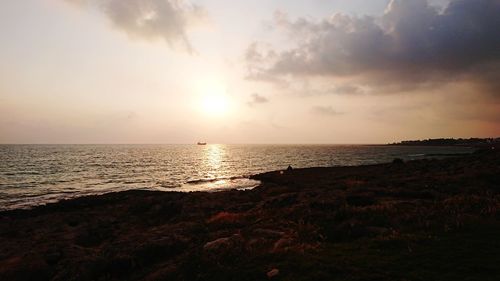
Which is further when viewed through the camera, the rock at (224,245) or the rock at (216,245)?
the rock at (216,245)

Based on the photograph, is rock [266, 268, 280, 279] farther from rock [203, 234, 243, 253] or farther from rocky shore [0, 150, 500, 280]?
rock [203, 234, 243, 253]

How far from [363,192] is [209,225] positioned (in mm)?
12365

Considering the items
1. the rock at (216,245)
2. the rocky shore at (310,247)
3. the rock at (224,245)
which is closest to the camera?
the rocky shore at (310,247)

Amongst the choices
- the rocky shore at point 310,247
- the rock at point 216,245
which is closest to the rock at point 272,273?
the rocky shore at point 310,247

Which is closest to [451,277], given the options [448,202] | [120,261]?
[448,202]

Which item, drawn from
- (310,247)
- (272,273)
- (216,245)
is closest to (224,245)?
(216,245)

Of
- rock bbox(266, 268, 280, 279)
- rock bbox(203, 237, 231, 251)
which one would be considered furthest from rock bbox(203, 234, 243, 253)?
rock bbox(266, 268, 280, 279)

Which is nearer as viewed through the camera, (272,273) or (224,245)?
(272,273)

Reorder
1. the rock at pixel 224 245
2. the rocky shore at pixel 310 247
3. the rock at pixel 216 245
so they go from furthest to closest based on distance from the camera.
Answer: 1. the rock at pixel 216 245
2. the rock at pixel 224 245
3. the rocky shore at pixel 310 247

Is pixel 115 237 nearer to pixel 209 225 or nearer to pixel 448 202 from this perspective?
pixel 209 225

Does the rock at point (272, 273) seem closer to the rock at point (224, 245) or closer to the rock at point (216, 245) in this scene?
the rock at point (224, 245)

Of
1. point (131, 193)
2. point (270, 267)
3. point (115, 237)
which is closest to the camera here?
point (270, 267)

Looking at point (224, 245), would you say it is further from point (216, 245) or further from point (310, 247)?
point (310, 247)

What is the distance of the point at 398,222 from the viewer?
14.0 m
